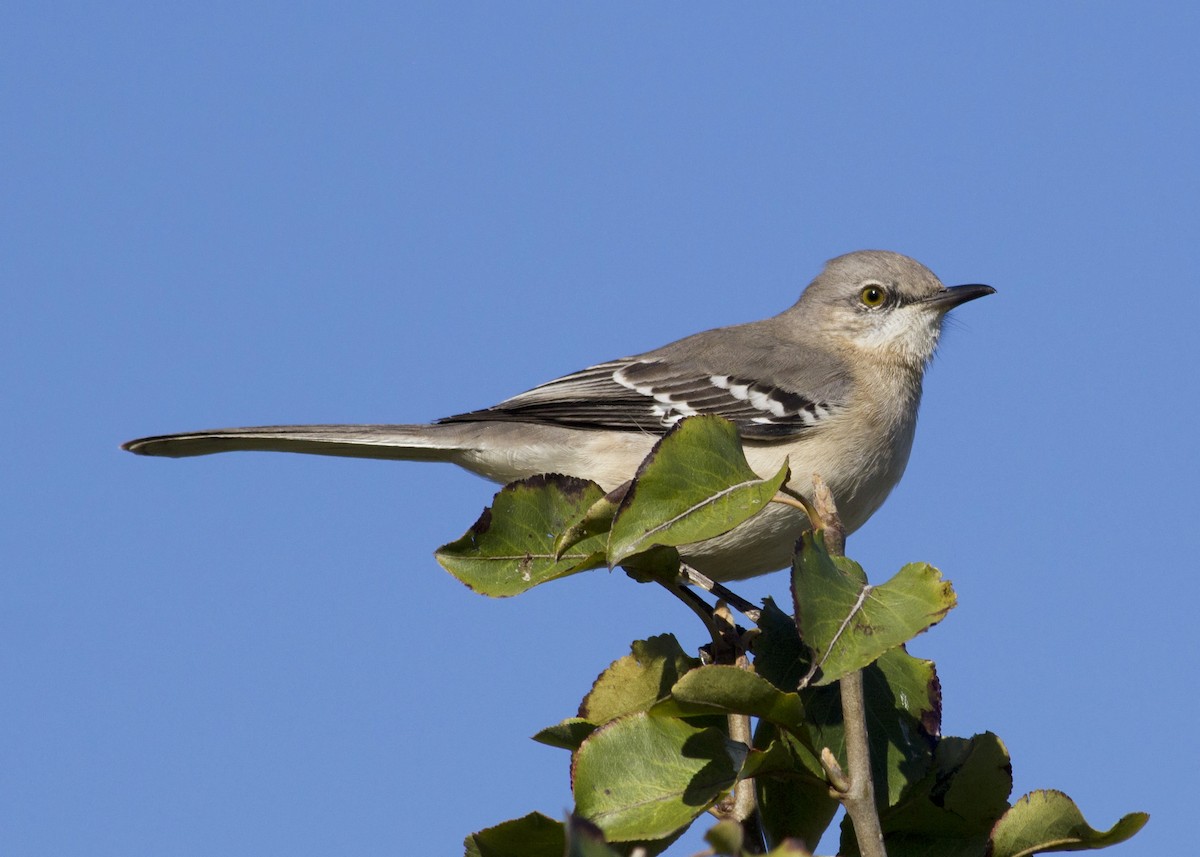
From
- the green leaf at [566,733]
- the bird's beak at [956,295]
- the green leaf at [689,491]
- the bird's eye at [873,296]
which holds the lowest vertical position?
the green leaf at [566,733]

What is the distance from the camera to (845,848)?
2584 millimetres

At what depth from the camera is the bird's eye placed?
24.7 feet

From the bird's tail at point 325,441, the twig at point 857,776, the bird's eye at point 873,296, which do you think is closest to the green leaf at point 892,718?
the twig at point 857,776

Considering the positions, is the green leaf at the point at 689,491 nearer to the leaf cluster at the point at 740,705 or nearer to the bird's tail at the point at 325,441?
the leaf cluster at the point at 740,705

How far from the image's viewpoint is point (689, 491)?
239cm

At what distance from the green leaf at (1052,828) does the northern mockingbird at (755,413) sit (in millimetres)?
2961

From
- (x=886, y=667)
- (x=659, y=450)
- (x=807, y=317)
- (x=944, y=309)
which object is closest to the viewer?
(x=659, y=450)

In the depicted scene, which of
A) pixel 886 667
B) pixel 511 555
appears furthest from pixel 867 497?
pixel 511 555

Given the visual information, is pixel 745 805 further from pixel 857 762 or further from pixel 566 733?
pixel 857 762

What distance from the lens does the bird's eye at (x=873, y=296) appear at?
7.54 metres

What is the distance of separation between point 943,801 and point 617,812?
775 mm

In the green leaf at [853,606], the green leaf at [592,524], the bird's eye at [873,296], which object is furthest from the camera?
the bird's eye at [873,296]

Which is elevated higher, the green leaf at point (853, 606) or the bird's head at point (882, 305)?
the bird's head at point (882, 305)

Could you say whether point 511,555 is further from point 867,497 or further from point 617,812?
point 867,497
